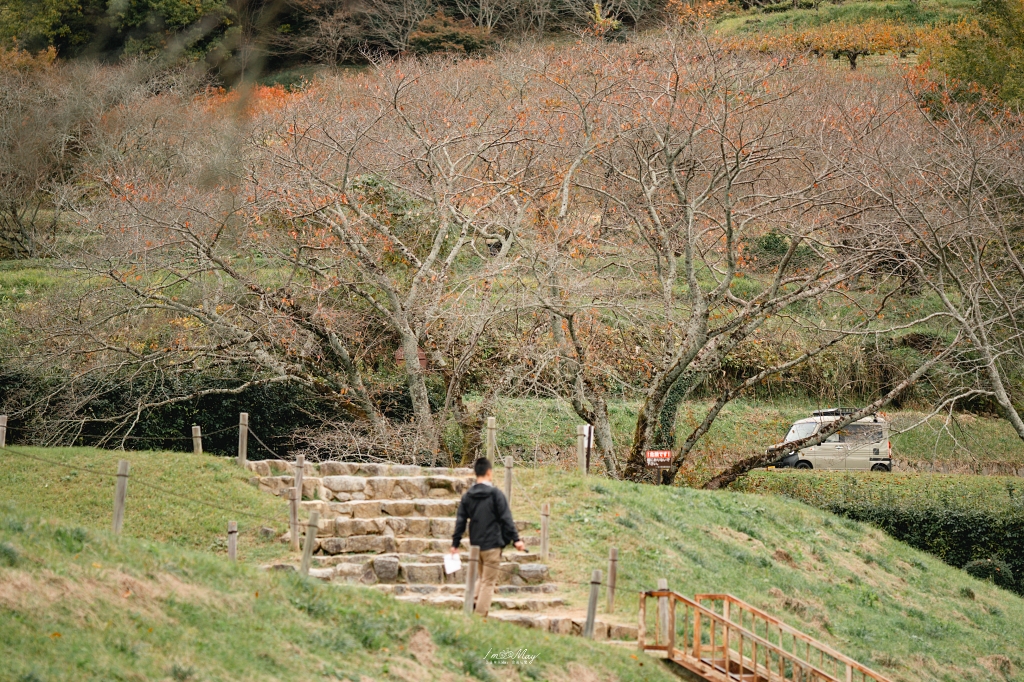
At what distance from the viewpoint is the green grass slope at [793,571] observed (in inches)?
520

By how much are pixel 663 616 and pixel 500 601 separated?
75.3 inches

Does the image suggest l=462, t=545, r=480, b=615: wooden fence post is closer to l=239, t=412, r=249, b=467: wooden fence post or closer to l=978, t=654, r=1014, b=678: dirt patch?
l=239, t=412, r=249, b=467: wooden fence post

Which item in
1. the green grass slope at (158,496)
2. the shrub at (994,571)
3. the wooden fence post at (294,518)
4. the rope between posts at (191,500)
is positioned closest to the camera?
the wooden fence post at (294,518)

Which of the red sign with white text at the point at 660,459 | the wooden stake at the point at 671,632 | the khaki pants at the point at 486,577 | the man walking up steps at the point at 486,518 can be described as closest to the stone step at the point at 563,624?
the khaki pants at the point at 486,577

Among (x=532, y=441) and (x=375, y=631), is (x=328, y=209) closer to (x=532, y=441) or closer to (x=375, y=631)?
(x=532, y=441)

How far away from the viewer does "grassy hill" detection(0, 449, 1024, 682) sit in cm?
730

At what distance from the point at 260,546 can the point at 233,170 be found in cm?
1335

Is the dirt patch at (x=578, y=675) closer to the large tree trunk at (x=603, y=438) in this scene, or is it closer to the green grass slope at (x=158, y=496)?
the green grass slope at (x=158, y=496)

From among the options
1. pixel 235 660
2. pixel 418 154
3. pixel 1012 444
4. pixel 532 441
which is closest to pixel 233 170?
pixel 418 154

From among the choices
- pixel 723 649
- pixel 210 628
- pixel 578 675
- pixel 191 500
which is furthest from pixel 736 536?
pixel 210 628

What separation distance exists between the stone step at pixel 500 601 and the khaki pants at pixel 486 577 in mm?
802

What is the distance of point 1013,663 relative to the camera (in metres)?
14.3

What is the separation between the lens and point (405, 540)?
42.6ft

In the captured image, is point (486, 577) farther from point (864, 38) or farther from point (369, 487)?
point (864, 38)
